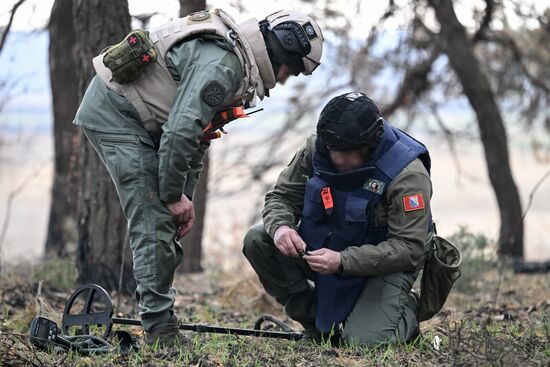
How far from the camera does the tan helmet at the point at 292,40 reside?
14.0ft

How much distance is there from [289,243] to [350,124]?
69 cm

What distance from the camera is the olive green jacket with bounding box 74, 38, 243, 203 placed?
3.99 meters

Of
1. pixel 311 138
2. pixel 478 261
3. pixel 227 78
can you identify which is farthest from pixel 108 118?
pixel 478 261

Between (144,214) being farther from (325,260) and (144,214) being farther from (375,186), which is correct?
(375,186)

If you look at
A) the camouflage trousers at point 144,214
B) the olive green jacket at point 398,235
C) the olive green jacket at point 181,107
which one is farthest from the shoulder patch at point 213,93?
the olive green jacket at point 398,235

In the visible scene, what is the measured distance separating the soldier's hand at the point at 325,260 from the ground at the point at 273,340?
42cm

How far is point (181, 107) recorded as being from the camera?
399 cm

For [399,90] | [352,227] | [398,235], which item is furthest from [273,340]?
[399,90]

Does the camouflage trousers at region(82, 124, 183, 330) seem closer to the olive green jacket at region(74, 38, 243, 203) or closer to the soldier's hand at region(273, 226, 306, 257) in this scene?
the olive green jacket at region(74, 38, 243, 203)

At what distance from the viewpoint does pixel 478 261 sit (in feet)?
23.7

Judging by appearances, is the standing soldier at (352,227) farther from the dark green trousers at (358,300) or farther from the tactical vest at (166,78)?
the tactical vest at (166,78)

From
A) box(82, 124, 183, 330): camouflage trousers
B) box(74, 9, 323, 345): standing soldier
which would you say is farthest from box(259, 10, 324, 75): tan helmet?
box(82, 124, 183, 330): camouflage trousers

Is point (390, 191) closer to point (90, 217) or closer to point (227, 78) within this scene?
point (227, 78)

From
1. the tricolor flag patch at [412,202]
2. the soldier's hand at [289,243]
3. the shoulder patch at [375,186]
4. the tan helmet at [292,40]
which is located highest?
the tan helmet at [292,40]
